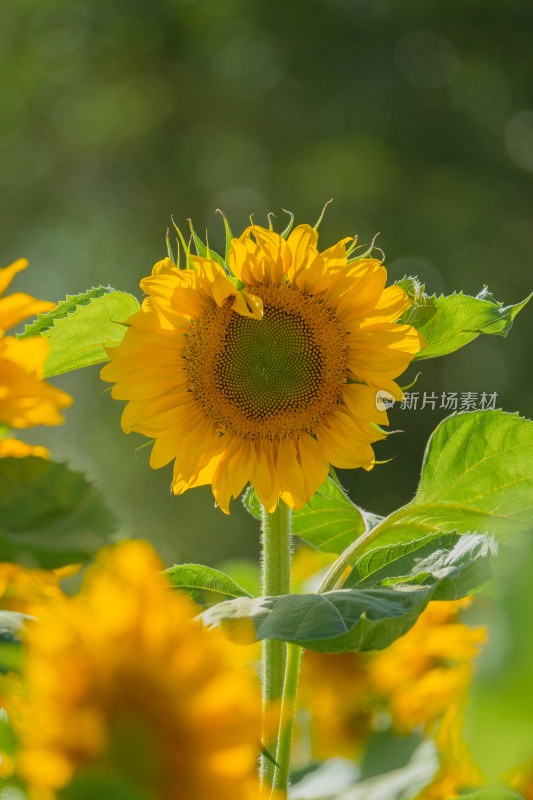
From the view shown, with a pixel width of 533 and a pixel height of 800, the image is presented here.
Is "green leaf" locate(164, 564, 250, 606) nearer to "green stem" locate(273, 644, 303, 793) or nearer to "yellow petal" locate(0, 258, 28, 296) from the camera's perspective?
"green stem" locate(273, 644, 303, 793)

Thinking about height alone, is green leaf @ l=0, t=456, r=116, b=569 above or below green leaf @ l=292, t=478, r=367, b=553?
below

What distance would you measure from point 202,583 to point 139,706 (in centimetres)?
23

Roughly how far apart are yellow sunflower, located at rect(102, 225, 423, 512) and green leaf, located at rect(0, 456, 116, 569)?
0.20m

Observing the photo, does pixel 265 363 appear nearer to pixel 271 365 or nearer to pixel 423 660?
pixel 271 365

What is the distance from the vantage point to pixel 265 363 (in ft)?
1.84


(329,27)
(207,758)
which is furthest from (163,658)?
(329,27)

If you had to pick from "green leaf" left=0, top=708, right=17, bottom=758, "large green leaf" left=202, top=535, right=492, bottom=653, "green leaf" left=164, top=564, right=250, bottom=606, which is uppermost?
"green leaf" left=164, top=564, right=250, bottom=606

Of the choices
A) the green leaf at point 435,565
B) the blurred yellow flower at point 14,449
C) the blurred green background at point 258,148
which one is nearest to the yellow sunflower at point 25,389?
the blurred yellow flower at point 14,449

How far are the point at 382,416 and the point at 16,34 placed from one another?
17.8ft

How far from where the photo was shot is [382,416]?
0.51 meters

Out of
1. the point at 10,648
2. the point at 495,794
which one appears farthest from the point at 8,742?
the point at 495,794

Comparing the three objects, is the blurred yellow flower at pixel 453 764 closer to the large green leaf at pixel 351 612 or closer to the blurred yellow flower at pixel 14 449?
the large green leaf at pixel 351 612

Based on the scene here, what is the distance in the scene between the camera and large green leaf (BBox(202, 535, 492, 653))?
333 mm

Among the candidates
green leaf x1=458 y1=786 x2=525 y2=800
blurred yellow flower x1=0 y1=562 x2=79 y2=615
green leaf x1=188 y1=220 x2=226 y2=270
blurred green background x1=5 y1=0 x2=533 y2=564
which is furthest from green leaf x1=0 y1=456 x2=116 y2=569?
blurred green background x1=5 y1=0 x2=533 y2=564
